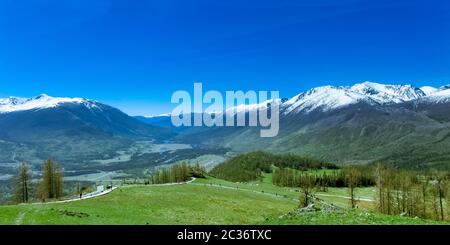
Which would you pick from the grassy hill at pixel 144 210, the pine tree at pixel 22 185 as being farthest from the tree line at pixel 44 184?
the grassy hill at pixel 144 210

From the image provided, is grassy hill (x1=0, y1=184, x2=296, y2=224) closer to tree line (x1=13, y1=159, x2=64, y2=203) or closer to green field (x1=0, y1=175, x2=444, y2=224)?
green field (x1=0, y1=175, x2=444, y2=224)

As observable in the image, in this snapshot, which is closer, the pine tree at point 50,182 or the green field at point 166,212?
the green field at point 166,212

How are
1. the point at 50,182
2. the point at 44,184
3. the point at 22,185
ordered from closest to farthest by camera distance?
the point at 44,184 < the point at 50,182 < the point at 22,185

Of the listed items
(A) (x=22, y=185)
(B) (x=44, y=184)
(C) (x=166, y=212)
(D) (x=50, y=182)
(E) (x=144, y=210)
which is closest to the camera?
(E) (x=144, y=210)

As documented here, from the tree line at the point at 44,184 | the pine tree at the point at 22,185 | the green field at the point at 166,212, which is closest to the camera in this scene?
the green field at the point at 166,212

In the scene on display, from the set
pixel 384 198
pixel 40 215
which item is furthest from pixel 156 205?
pixel 384 198

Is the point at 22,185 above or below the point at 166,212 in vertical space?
below

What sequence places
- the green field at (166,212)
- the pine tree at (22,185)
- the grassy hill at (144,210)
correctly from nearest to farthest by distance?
the green field at (166,212), the grassy hill at (144,210), the pine tree at (22,185)

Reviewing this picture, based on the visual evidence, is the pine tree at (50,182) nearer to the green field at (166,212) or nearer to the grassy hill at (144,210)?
the grassy hill at (144,210)

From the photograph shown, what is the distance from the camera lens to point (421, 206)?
5162 inches

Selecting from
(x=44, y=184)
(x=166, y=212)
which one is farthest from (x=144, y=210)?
(x=44, y=184)

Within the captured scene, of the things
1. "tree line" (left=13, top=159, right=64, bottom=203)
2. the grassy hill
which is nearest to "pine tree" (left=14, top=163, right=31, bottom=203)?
"tree line" (left=13, top=159, right=64, bottom=203)

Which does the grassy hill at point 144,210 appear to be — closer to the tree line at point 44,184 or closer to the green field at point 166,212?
the green field at point 166,212

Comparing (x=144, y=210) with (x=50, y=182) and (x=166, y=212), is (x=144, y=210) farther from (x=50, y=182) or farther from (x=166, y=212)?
(x=50, y=182)
